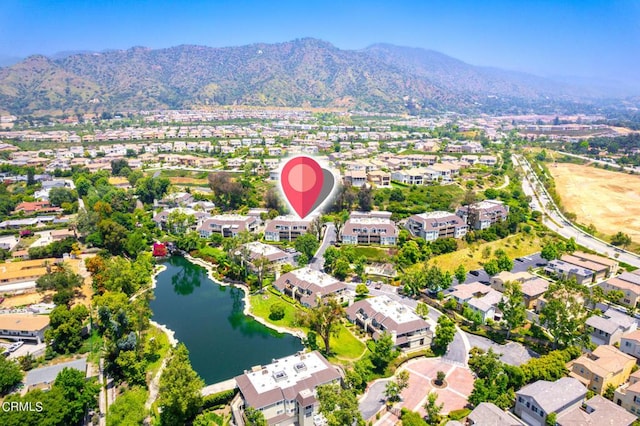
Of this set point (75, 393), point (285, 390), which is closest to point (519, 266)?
point (285, 390)

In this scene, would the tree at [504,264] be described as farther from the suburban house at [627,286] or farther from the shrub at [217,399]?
the shrub at [217,399]

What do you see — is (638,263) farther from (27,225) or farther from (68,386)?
(27,225)

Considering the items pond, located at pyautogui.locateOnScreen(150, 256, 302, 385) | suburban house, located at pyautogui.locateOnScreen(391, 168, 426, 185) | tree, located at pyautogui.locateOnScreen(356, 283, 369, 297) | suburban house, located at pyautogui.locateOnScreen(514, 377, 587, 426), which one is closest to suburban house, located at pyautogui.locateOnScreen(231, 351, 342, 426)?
pond, located at pyautogui.locateOnScreen(150, 256, 302, 385)

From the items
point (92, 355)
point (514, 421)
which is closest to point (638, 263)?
point (514, 421)

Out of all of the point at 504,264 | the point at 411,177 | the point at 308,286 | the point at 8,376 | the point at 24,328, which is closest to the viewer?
the point at 8,376

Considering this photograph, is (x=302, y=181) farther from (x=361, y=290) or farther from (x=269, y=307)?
(x=361, y=290)

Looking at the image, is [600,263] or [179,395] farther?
[600,263]
